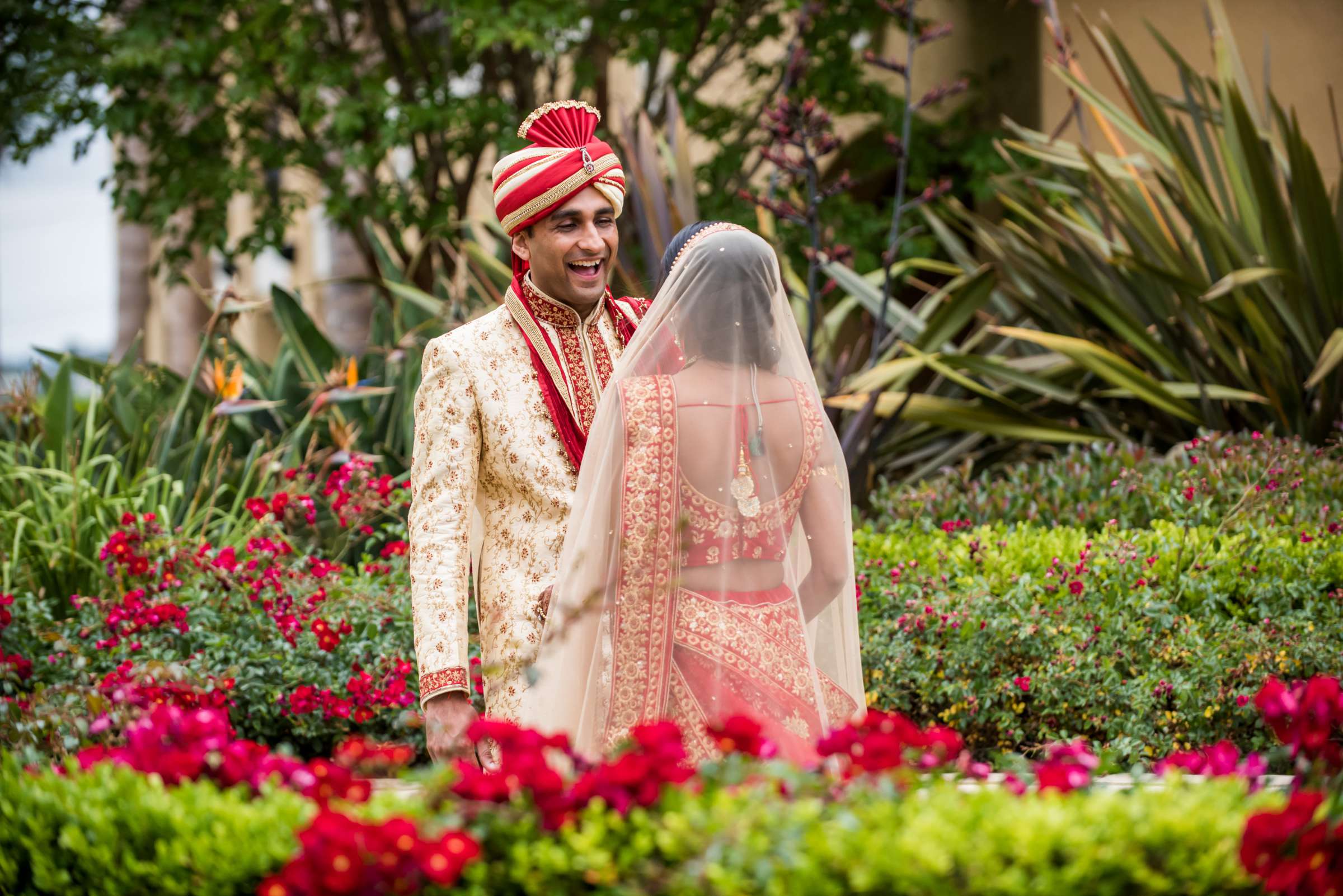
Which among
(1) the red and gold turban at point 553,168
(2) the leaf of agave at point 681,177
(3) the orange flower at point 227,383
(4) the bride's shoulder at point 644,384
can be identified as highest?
(2) the leaf of agave at point 681,177

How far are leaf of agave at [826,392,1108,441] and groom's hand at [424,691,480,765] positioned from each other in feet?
11.3

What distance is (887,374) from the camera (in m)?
6.00

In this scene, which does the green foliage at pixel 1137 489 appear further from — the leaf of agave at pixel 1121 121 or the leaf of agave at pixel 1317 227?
the leaf of agave at pixel 1121 121

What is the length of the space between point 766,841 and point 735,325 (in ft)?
4.05

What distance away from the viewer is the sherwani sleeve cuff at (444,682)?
2.65 meters

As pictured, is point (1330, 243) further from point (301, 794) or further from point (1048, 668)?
point (301, 794)

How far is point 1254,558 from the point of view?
4172 mm

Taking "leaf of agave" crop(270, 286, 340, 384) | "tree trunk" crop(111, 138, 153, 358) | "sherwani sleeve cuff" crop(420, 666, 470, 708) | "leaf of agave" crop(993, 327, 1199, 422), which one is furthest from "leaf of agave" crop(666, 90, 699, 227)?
"tree trunk" crop(111, 138, 153, 358)

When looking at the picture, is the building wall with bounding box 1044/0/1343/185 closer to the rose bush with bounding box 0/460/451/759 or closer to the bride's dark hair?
the rose bush with bounding box 0/460/451/759

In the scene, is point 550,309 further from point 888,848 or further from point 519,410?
point 888,848

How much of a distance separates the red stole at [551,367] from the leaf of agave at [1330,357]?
10.2 ft

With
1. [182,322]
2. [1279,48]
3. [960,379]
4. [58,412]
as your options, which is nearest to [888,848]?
[960,379]

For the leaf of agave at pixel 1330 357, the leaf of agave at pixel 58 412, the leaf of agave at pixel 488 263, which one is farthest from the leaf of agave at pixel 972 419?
the leaf of agave at pixel 58 412

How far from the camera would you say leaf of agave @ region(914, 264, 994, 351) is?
20.7 feet
